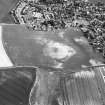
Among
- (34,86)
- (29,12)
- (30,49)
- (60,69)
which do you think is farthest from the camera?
(29,12)

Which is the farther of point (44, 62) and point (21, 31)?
point (21, 31)

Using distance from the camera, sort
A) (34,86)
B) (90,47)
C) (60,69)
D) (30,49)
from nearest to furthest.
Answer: (34,86) < (60,69) < (30,49) < (90,47)

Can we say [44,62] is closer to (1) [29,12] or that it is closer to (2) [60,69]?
(2) [60,69]

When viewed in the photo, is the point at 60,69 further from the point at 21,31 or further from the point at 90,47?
the point at 21,31

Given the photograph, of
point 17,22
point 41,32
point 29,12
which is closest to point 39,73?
point 41,32

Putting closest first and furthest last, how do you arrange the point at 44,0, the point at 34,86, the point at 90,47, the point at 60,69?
the point at 34,86 < the point at 60,69 < the point at 90,47 < the point at 44,0

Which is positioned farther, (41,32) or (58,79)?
(41,32)

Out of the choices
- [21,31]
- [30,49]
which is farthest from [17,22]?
[30,49]

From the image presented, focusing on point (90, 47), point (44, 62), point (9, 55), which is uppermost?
point (9, 55)

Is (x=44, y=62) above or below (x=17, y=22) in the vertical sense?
below
